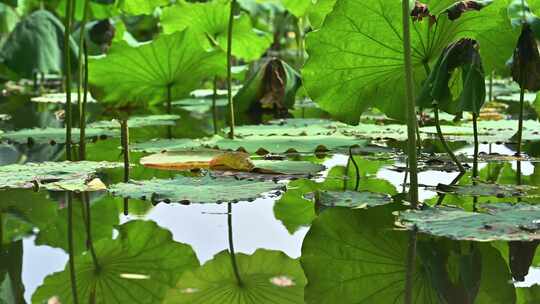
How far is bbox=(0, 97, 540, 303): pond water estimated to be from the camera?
1.28 m

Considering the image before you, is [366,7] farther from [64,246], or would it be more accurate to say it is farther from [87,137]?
[87,137]

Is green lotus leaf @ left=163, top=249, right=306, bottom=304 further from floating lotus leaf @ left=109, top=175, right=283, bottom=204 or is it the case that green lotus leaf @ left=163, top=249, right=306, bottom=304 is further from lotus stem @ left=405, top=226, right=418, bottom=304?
floating lotus leaf @ left=109, top=175, right=283, bottom=204

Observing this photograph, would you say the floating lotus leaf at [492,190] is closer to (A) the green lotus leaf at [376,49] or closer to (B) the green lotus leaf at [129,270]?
(A) the green lotus leaf at [376,49]

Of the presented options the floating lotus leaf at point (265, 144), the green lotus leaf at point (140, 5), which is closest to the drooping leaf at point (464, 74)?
the floating lotus leaf at point (265, 144)

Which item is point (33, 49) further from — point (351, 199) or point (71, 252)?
point (71, 252)

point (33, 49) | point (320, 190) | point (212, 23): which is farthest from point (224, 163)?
point (33, 49)

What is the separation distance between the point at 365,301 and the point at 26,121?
3088 mm

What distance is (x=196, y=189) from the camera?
1892 millimetres

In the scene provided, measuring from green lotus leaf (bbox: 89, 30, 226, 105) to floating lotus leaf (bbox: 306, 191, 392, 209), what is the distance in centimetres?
173

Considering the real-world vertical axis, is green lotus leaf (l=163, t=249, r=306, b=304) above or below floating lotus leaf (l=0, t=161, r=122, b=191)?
below

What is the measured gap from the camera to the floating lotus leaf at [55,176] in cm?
203

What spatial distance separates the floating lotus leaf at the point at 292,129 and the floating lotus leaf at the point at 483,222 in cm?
133

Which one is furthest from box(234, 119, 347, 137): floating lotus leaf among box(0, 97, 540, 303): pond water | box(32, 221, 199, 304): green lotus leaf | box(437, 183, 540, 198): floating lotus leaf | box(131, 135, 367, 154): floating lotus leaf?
box(32, 221, 199, 304): green lotus leaf

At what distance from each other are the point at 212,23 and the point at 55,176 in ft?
6.52
